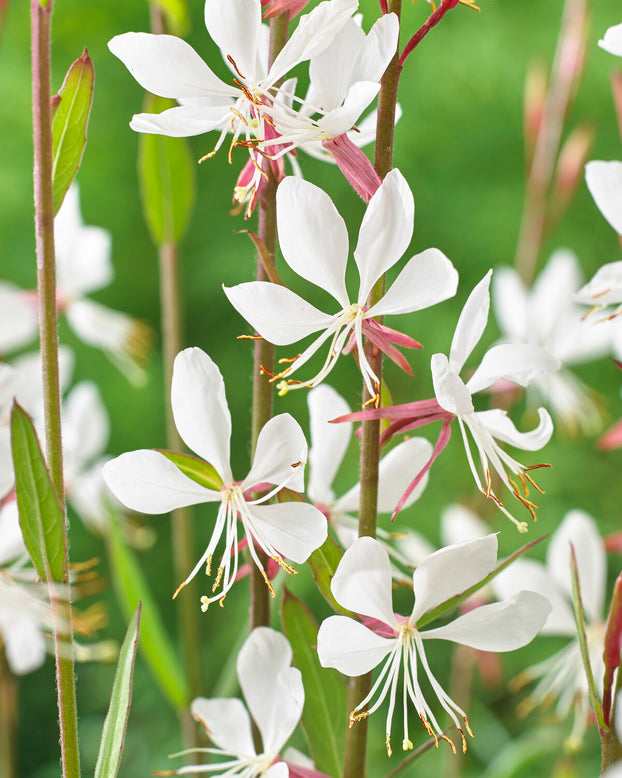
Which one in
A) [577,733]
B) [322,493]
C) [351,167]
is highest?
[351,167]

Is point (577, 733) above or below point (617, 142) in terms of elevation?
below

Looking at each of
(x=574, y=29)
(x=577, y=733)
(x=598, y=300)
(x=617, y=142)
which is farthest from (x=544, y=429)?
(x=617, y=142)

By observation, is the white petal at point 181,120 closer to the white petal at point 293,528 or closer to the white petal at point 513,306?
the white petal at point 293,528

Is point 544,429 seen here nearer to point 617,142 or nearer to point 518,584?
point 518,584

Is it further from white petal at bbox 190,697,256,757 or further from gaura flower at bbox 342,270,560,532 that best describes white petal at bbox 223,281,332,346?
white petal at bbox 190,697,256,757

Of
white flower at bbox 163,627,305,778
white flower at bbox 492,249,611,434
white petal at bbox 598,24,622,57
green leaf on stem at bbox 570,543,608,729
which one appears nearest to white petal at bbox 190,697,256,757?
white flower at bbox 163,627,305,778

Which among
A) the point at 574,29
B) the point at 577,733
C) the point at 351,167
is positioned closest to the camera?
the point at 351,167
